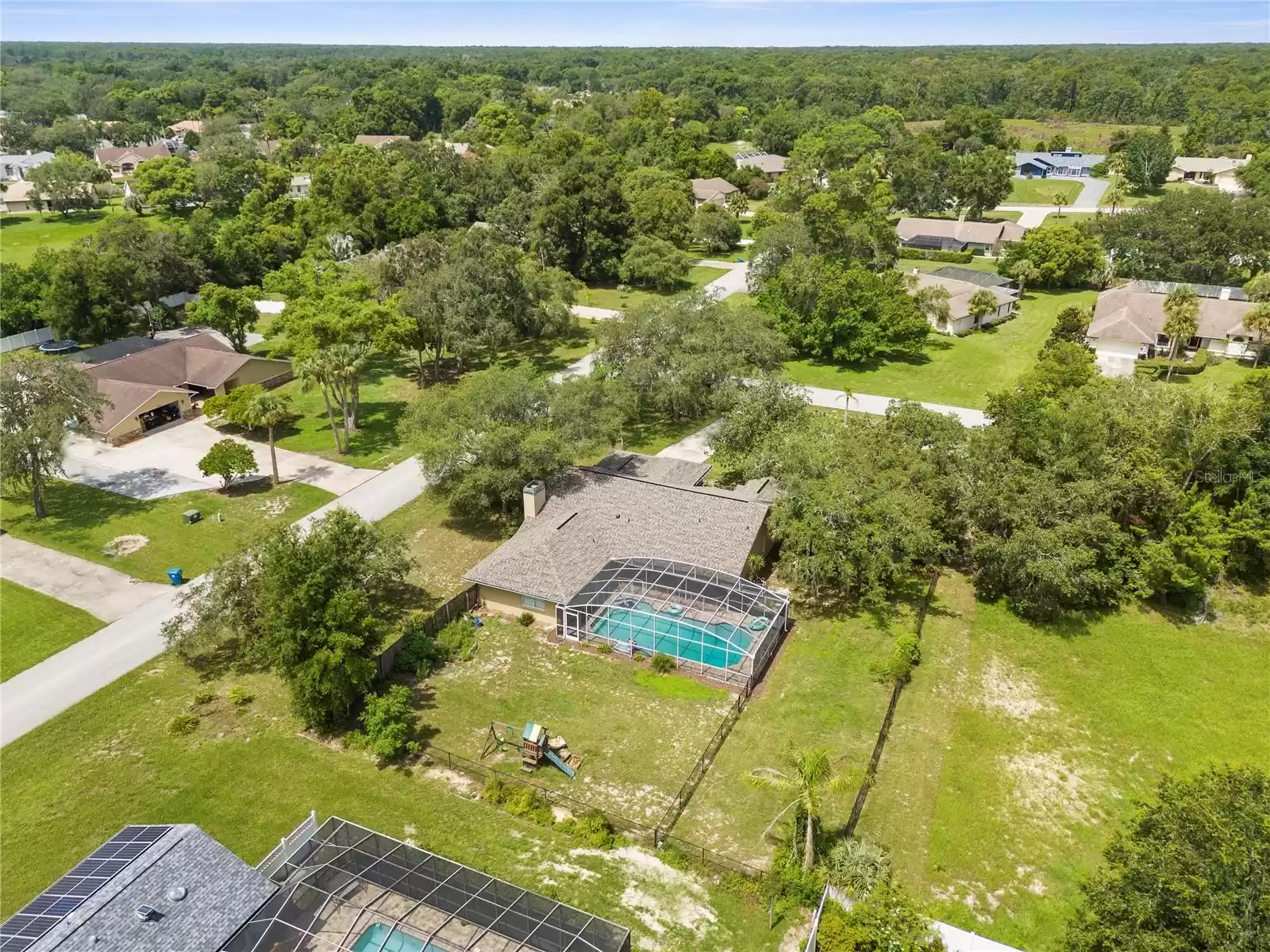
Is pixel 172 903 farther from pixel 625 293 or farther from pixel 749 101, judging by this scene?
pixel 749 101

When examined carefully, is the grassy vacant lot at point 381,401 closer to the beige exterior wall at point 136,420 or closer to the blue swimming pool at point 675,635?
the beige exterior wall at point 136,420

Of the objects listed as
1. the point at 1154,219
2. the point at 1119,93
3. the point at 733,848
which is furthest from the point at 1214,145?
the point at 733,848

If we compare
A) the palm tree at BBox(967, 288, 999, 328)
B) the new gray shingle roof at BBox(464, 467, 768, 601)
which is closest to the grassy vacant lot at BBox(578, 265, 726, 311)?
the palm tree at BBox(967, 288, 999, 328)

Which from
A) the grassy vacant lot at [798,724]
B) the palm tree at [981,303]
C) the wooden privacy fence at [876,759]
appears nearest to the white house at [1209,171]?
the palm tree at [981,303]

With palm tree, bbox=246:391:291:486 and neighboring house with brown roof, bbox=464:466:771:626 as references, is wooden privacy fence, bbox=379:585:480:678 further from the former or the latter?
palm tree, bbox=246:391:291:486

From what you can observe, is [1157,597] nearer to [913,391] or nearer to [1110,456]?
[1110,456]

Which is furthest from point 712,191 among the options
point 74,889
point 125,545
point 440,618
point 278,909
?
point 74,889
